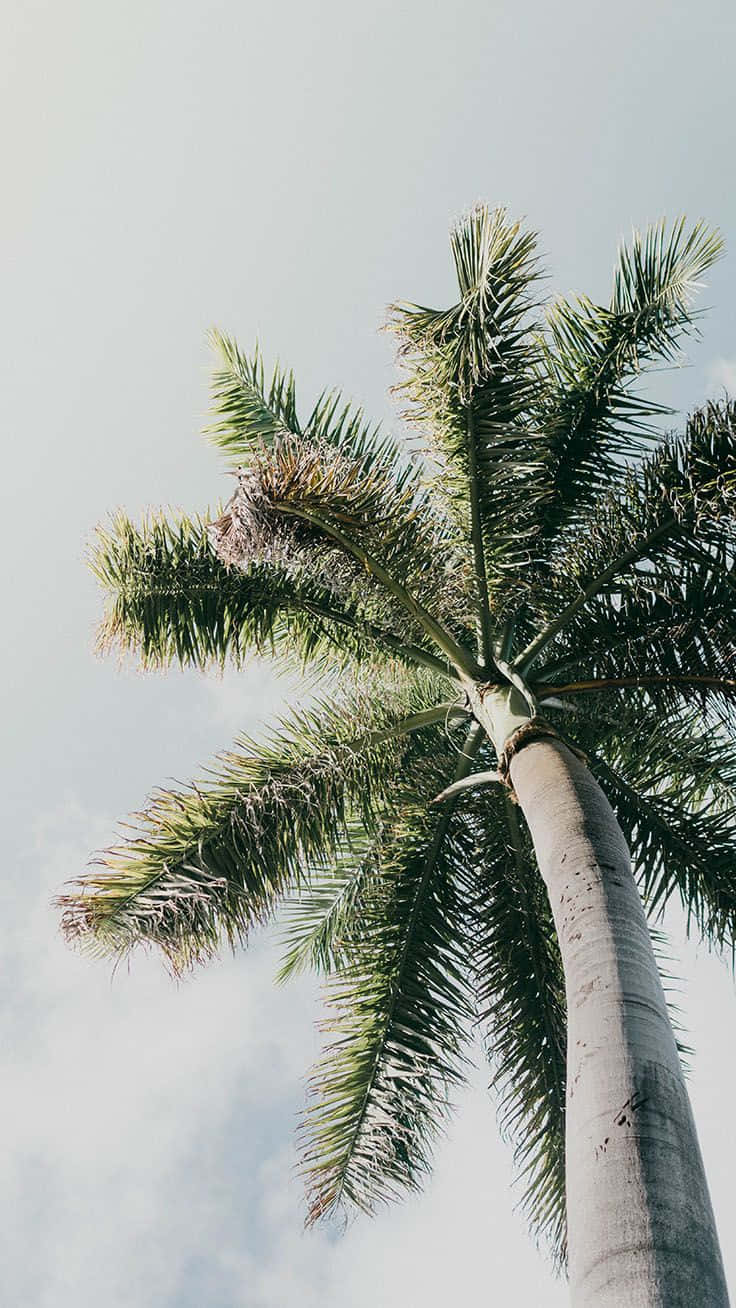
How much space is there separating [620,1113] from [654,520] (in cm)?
490

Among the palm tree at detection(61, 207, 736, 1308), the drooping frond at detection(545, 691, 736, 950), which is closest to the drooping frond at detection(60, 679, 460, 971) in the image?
the palm tree at detection(61, 207, 736, 1308)

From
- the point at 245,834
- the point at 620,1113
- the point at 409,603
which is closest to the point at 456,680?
the point at 409,603

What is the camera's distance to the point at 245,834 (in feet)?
26.1

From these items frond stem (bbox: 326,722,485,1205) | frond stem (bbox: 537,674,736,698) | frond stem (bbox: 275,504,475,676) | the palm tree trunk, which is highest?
frond stem (bbox: 275,504,475,676)

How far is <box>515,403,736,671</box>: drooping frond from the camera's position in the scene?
7.76 metres

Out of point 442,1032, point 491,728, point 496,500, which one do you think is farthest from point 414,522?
point 442,1032

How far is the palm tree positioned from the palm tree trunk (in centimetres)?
112

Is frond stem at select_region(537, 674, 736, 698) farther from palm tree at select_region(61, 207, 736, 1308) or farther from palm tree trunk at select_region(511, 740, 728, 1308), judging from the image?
palm tree trunk at select_region(511, 740, 728, 1308)

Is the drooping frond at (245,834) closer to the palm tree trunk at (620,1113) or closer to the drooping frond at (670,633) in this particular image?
the drooping frond at (670,633)

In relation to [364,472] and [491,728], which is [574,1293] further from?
[364,472]

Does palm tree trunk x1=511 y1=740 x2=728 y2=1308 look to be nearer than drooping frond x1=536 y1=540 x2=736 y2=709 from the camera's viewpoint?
Yes

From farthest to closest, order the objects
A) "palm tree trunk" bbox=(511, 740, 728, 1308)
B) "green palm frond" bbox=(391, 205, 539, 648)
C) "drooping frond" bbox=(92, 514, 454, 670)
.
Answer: "drooping frond" bbox=(92, 514, 454, 670), "green palm frond" bbox=(391, 205, 539, 648), "palm tree trunk" bbox=(511, 740, 728, 1308)

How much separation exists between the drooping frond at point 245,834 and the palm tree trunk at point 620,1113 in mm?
2741

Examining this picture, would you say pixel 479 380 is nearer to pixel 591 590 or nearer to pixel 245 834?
pixel 591 590
